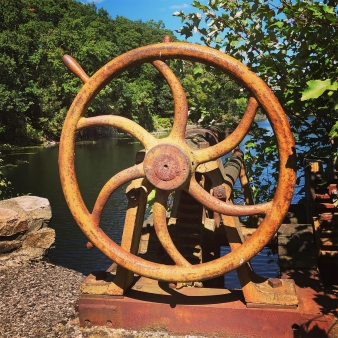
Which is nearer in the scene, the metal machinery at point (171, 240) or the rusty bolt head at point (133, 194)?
the metal machinery at point (171, 240)

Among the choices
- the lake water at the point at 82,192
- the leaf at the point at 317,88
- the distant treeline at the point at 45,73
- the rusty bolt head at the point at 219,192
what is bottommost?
the lake water at the point at 82,192

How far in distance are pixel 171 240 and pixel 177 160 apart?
55 cm

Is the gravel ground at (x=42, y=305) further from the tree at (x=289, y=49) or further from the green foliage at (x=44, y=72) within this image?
the green foliage at (x=44, y=72)

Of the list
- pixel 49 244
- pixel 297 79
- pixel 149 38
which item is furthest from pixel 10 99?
pixel 149 38

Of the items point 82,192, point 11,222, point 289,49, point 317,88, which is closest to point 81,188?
point 82,192

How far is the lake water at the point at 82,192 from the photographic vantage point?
→ 27.3 ft

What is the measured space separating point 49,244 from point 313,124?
130 inches

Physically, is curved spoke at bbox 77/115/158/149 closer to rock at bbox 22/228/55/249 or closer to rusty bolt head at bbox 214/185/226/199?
rusty bolt head at bbox 214/185/226/199

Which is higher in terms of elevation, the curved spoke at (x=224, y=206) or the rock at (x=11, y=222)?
the curved spoke at (x=224, y=206)

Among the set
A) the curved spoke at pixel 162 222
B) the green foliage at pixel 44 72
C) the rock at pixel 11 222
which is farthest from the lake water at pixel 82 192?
the curved spoke at pixel 162 222

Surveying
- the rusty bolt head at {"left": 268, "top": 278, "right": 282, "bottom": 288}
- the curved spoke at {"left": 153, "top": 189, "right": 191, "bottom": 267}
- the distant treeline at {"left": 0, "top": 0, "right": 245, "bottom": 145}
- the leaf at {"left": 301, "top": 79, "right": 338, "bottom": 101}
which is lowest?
the rusty bolt head at {"left": 268, "top": 278, "right": 282, "bottom": 288}

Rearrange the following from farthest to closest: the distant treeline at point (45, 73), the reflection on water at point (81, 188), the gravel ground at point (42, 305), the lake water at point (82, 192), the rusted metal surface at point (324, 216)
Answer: the distant treeline at point (45, 73), the reflection on water at point (81, 188), the lake water at point (82, 192), the rusted metal surface at point (324, 216), the gravel ground at point (42, 305)

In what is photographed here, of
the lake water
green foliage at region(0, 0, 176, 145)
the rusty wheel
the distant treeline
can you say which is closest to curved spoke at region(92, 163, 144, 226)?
the rusty wheel

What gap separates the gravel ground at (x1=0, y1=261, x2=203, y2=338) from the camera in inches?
121
